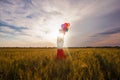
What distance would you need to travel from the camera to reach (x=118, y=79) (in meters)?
2.48

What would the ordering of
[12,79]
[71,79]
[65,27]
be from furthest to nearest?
[65,27], [12,79], [71,79]

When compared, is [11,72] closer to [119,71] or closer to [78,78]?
[78,78]

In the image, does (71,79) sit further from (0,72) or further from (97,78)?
(0,72)

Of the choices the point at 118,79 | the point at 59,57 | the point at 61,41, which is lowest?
the point at 118,79

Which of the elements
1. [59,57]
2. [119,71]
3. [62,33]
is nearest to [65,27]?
[62,33]

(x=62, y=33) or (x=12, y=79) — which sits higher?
(x=62, y=33)

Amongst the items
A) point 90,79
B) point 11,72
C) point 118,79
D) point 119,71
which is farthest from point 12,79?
point 119,71

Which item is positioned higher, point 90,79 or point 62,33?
point 62,33

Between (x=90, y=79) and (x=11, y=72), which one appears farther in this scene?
(x=11, y=72)

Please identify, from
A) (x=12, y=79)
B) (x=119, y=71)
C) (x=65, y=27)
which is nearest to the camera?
(x=12, y=79)

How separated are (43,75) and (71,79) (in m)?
0.59

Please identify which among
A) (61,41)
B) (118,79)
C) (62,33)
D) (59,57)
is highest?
(62,33)

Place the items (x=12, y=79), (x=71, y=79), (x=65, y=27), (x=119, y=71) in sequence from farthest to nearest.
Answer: (x=65, y=27) < (x=119, y=71) < (x=12, y=79) < (x=71, y=79)

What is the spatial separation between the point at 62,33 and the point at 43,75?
2423 millimetres
